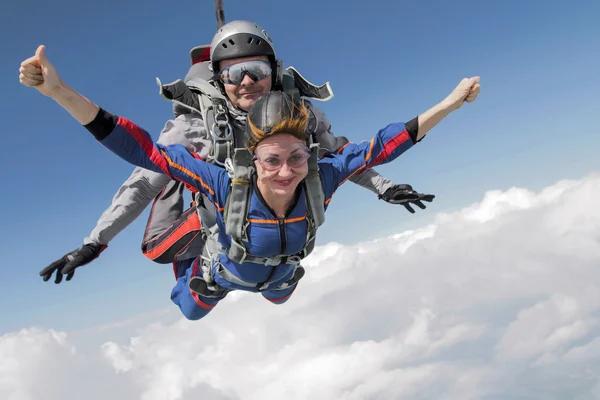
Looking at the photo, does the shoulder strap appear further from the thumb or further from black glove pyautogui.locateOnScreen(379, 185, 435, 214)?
black glove pyautogui.locateOnScreen(379, 185, 435, 214)

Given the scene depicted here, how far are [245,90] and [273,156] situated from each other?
0.90m

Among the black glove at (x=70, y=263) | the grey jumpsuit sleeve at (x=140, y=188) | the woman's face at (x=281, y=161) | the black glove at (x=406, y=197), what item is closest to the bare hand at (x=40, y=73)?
the woman's face at (x=281, y=161)

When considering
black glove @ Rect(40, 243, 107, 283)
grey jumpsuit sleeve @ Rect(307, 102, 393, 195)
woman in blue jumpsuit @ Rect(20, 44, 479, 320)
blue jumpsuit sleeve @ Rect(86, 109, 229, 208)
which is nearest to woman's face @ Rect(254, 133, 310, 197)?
woman in blue jumpsuit @ Rect(20, 44, 479, 320)

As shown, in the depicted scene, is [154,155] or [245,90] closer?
[154,155]

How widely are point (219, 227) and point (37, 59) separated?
1.66 metres

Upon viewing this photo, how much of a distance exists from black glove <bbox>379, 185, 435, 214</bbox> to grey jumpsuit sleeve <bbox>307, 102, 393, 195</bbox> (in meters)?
0.10

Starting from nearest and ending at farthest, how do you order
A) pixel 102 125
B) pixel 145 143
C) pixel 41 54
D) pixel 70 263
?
pixel 41 54 < pixel 102 125 < pixel 145 143 < pixel 70 263

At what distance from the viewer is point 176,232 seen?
4441 mm

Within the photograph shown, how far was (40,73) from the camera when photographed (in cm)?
284

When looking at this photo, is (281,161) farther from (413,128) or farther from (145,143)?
(413,128)

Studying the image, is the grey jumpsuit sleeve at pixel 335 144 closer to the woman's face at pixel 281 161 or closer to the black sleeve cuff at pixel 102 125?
the woman's face at pixel 281 161

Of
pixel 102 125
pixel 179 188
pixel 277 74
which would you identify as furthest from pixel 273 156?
pixel 179 188

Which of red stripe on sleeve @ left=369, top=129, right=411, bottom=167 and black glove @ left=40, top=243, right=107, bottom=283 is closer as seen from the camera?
red stripe on sleeve @ left=369, top=129, right=411, bottom=167

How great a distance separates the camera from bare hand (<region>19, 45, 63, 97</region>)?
9.16 feet
